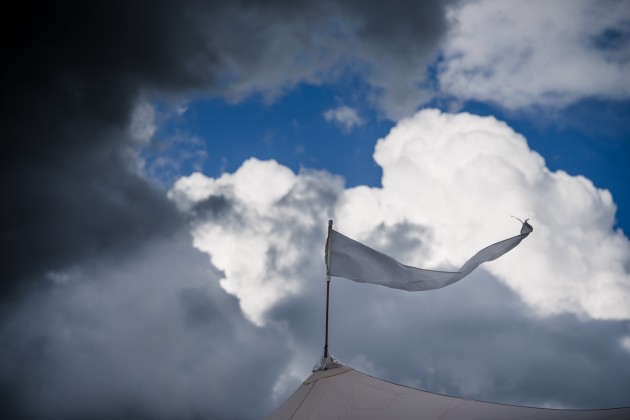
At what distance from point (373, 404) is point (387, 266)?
3.92 metres

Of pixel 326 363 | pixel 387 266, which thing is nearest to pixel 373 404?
pixel 326 363

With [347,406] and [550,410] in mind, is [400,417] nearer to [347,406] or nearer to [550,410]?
[347,406]

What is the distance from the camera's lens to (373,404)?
1395cm

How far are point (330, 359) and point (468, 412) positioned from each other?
14.6 feet

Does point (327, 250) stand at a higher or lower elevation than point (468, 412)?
higher

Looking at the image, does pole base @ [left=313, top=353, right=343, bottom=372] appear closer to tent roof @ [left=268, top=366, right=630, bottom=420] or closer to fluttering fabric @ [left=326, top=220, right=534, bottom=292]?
tent roof @ [left=268, top=366, right=630, bottom=420]

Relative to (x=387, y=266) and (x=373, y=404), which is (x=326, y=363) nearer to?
(x=373, y=404)

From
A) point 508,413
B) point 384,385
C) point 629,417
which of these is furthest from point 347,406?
point 629,417

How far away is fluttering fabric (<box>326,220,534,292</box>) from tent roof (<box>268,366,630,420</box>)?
279 centimetres

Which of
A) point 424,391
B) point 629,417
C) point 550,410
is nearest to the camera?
point 629,417

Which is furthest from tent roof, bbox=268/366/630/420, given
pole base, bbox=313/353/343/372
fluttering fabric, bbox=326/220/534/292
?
fluttering fabric, bbox=326/220/534/292

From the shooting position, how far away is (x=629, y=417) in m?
10.0

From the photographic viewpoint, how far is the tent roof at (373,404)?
12.6 m

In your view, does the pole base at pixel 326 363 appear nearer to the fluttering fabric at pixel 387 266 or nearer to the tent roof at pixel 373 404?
the tent roof at pixel 373 404
